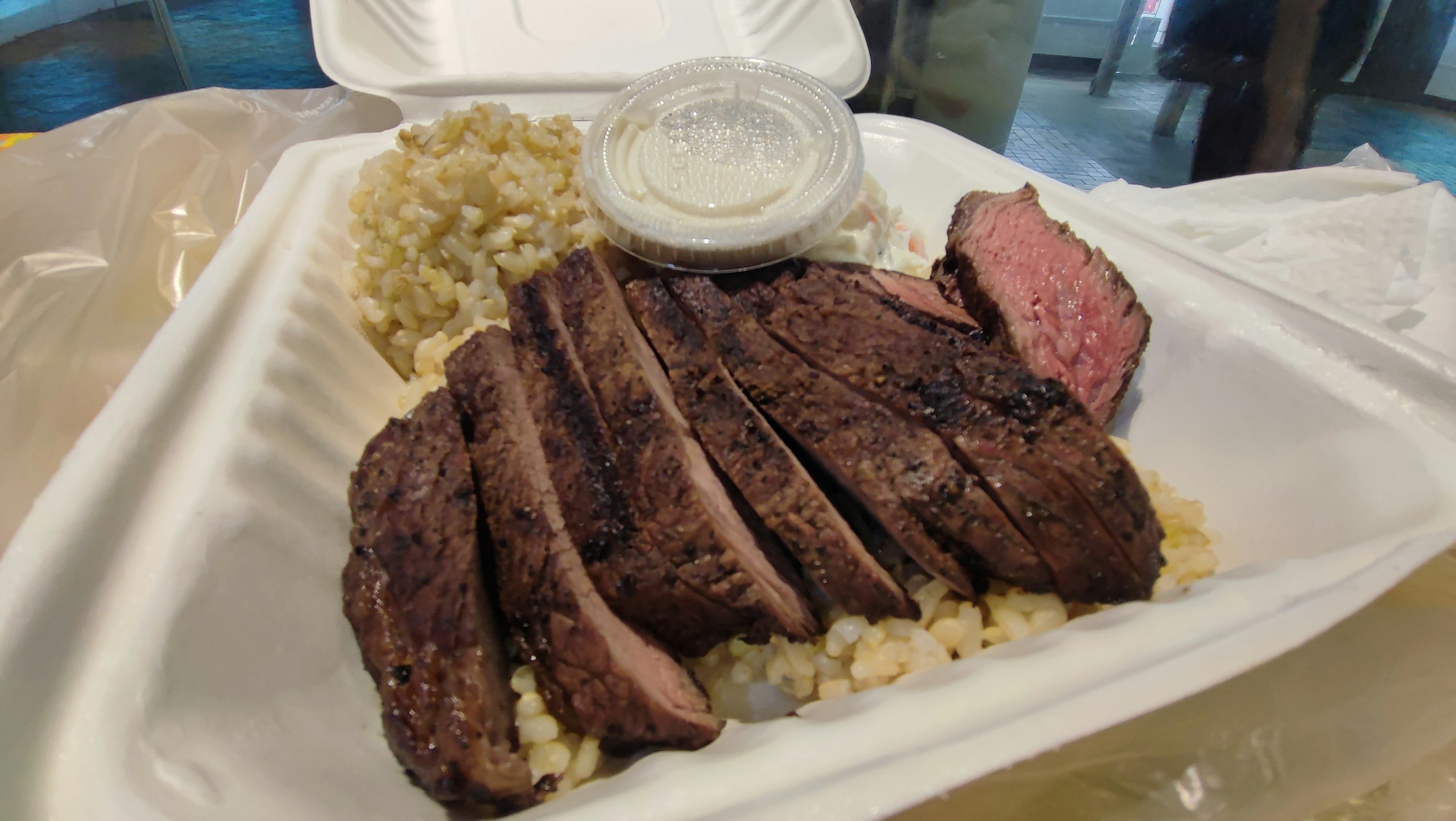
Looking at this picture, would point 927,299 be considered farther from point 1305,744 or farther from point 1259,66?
point 1259,66

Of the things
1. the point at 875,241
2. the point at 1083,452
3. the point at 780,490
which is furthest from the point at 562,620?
the point at 875,241

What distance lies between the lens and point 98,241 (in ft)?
7.67

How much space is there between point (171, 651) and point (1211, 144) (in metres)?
4.67

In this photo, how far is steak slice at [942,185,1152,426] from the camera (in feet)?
6.51

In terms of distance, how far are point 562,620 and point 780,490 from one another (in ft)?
1.79

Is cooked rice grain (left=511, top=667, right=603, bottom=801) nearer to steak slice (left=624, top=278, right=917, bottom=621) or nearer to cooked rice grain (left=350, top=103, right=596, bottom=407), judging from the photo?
steak slice (left=624, top=278, right=917, bottom=621)

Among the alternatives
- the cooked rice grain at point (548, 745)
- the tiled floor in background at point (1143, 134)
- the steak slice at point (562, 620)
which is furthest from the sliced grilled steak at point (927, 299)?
the tiled floor in background at point (1143, 134)

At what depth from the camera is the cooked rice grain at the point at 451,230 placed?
2234 mm

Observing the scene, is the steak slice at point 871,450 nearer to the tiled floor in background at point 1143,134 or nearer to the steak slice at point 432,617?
the steak slice at point 432,617

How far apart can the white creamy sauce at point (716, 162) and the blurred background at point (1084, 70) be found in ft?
7.33

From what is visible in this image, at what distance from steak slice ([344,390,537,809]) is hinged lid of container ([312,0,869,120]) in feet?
6.87

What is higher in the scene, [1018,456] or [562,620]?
[1018,456]

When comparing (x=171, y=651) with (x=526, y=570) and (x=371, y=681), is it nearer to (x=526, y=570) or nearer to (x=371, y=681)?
(x=371, y=681)

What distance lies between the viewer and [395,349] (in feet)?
7.68
